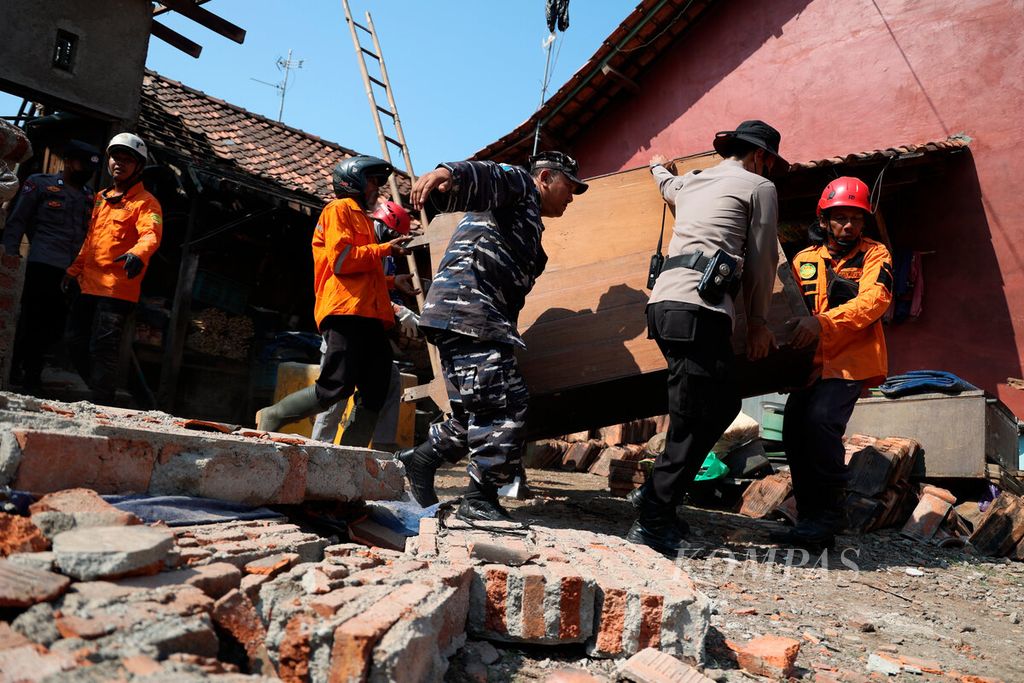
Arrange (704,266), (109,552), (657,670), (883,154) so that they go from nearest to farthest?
(109,552)
(657,670)
(704,266)
(883,154)

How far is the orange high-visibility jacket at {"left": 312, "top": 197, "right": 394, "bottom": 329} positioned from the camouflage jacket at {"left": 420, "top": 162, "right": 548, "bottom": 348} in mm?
888

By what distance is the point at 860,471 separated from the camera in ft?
15.5

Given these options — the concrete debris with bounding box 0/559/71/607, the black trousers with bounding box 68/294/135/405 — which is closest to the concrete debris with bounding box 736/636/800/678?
the concrete debris with bounding box 0/559/71/607

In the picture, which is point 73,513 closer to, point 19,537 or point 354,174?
point 19,537

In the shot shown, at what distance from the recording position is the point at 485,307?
10.9ft

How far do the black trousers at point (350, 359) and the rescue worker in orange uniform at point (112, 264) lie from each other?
6.16 ft

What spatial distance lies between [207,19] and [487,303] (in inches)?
276

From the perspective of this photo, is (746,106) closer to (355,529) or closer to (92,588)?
(355,529)

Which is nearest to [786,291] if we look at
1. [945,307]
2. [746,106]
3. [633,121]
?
[945,307]

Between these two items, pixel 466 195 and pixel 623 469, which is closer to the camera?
pixel 466 195

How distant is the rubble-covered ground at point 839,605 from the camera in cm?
223

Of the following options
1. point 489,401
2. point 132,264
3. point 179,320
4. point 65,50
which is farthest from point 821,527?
point 65,50

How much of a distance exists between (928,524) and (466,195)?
11.6 feet

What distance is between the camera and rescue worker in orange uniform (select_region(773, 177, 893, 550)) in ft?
12.7
